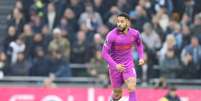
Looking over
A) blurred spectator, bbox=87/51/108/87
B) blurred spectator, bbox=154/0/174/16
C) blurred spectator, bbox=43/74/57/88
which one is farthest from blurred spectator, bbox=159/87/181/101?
blurred spectator, bbox=154/0/174/16

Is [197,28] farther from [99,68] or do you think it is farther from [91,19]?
[91,19]

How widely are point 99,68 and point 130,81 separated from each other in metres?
6.24

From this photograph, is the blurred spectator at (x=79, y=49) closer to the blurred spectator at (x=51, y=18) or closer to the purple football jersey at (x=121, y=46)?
the blurred spectator at (x=51, y=18)

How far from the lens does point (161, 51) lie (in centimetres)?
2508

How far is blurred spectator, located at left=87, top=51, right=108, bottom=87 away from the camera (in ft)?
81.3

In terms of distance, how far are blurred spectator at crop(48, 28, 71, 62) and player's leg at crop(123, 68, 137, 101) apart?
6.66 meters

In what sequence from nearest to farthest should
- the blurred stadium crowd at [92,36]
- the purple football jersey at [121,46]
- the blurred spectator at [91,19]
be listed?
the purple football jersey at [121,46] < the blurred stadium crowd at [92,36] < the blurred spectator at [91,19]

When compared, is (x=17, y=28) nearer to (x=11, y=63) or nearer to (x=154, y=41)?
(x=11, y=63)

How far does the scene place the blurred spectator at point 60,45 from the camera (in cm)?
2536

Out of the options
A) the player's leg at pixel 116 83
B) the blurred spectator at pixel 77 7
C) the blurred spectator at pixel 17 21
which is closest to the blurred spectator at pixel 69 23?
the blurred spectator at pixel 77 7

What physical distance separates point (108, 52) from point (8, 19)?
30.1 ft

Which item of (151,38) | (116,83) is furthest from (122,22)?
(151,38)

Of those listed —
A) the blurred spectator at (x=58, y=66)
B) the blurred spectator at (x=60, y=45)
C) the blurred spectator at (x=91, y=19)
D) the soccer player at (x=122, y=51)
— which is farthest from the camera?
the blurred spectator at (x=91, y=19)

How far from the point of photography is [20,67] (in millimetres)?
25516
